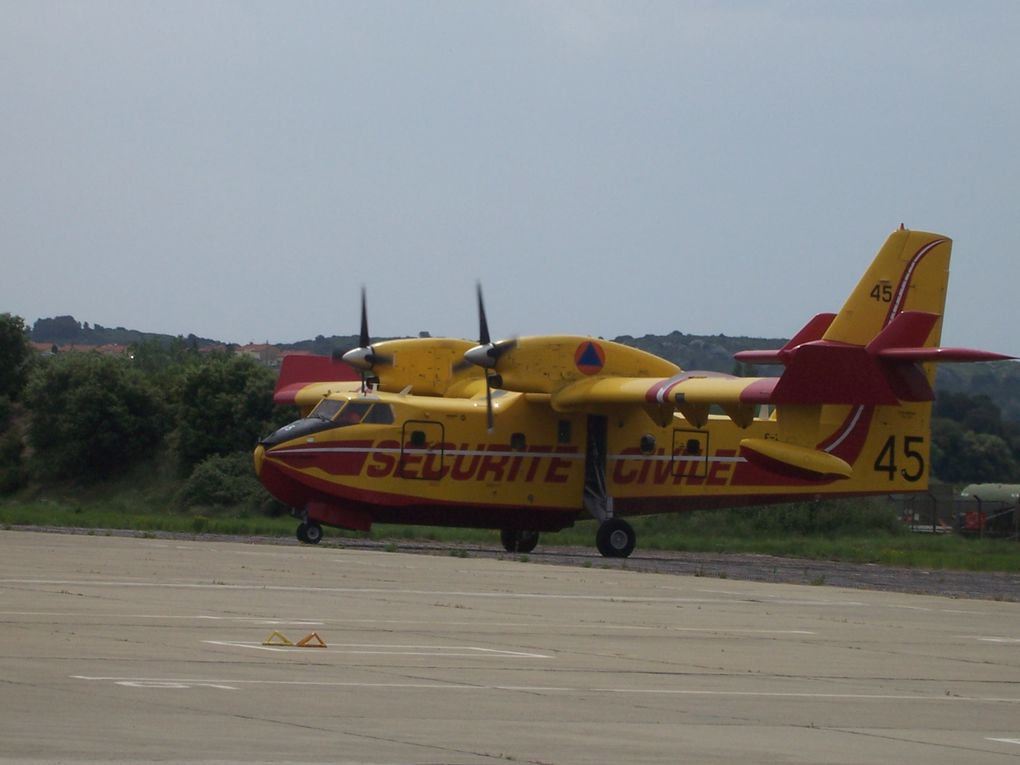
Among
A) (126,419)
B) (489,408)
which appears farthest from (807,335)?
(126,419)

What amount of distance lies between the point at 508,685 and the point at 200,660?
7.23 ft

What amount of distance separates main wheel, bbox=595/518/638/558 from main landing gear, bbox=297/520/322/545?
533cm

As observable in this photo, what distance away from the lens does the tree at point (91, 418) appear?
5038cm

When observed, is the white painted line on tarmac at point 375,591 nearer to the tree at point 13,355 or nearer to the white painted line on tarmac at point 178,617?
the white painted line on tarmac at point 178,617

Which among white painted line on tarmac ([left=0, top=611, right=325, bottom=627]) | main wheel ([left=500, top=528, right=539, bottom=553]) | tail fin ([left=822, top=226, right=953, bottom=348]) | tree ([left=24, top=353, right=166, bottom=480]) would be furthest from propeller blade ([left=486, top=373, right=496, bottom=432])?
tree ([left=24, top=353, right=166, bottom=480])

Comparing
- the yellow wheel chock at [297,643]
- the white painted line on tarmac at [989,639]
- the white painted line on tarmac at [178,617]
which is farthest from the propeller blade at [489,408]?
the yellow wheel chock at [297,643]

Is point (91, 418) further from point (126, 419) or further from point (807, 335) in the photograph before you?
point (807, 335)

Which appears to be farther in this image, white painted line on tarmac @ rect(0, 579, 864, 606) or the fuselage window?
the fuselage window

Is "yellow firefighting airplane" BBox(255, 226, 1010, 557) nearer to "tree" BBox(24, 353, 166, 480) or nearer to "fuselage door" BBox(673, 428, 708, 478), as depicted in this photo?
"fuselage door" BBox(673, 428, 708, 478)

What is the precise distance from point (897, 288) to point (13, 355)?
3447 cm

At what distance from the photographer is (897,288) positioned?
30922 millimetres

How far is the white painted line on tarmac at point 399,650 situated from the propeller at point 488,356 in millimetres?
17950

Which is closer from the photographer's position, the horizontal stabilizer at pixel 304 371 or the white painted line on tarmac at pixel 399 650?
the white painted line on tarmac at pixel 399 650

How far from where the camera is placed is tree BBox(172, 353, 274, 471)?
1955 inches
